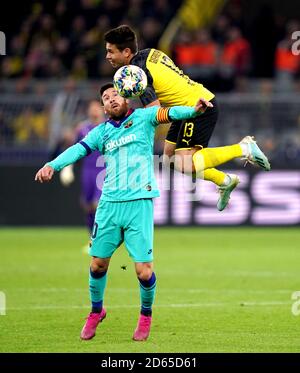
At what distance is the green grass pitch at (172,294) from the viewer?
30.5ft

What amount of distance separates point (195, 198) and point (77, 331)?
1186 cm

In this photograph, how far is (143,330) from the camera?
368 inches

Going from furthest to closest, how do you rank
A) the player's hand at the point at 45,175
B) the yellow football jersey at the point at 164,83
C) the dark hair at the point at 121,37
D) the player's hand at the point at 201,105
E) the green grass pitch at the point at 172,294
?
1. the yellow football jersey at the point at 164,83
2. the dark hair at the point at 121,37
3. the green grass pitch at the point at 172,294
4. the player's hand at the point at 45,175
5. the player's hand at the point at 201,105

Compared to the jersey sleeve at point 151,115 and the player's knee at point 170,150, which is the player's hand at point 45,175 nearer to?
the jersey sleeve at point 151,115

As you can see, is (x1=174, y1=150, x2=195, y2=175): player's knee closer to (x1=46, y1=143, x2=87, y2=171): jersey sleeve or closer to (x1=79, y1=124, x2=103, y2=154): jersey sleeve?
(x1=79, y1=124, x2=103, y2=154): jersey sleeve

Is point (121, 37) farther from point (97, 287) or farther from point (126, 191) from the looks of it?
point (97, 287)

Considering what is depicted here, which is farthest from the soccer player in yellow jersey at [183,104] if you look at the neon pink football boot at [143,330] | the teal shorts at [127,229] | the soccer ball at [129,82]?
the neon pink football boot at [143,330]

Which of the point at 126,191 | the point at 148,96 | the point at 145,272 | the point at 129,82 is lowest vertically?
the point at 145,272

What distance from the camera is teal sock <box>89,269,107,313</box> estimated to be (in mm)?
9467

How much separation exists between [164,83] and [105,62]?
1357cm

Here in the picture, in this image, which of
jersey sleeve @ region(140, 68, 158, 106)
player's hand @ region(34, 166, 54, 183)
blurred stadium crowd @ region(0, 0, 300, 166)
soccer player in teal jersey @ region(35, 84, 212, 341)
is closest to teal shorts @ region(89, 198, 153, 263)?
soccer player in teal jersey @ region(35, 84, 212, 341)

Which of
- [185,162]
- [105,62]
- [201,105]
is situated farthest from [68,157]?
[105,62]

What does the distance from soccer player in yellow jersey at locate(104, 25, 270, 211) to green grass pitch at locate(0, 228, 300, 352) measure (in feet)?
4.75
